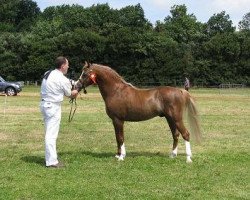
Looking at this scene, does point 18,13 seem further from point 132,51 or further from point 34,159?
point 34,159

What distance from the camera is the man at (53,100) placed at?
1118 cm

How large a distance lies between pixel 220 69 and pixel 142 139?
225ft

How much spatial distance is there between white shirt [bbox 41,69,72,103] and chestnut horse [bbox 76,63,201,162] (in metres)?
0.94

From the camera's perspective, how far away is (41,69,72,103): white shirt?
11.2 m

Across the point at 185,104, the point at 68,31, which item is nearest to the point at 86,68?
the point at 185,104

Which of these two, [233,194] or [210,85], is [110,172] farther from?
[210,85]

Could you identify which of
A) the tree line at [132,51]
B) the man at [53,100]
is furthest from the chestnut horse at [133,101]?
the tree line at [132,51]

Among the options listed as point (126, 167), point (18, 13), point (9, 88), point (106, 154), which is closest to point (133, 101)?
point (106, 154)

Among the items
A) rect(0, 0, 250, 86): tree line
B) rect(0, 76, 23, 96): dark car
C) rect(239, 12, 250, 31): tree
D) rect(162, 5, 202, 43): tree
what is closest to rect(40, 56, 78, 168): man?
rect(0, 76, 23, 96): dark car

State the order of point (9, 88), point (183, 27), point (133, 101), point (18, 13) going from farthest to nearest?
point (18, 13) < point (183, 27) < point (9, 88) < point (133, 101)

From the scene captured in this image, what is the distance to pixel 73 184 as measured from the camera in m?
9.42

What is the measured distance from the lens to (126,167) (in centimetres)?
1114

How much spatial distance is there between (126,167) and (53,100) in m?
2.22

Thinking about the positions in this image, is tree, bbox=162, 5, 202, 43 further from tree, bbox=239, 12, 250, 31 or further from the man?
the man
